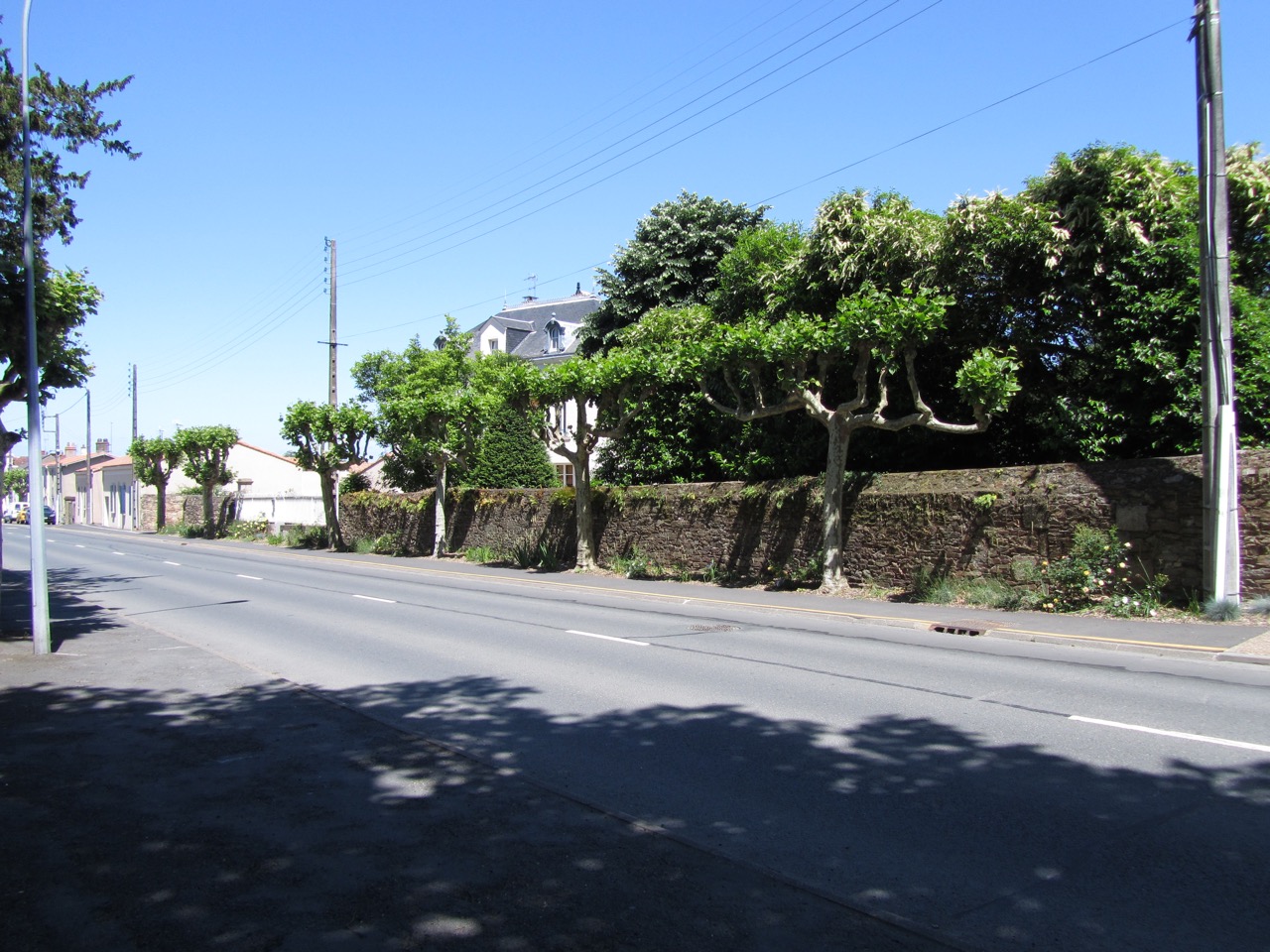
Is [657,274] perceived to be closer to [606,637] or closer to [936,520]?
[936,520]

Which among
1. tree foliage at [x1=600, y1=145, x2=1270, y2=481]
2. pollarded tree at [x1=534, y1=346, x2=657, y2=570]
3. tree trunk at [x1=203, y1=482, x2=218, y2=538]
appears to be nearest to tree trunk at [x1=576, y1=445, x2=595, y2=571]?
pollarded tree at [x1=534, y1=346, x2=657, y2=570]

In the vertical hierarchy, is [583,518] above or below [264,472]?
below

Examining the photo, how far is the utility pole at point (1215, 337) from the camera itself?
12.3 meters

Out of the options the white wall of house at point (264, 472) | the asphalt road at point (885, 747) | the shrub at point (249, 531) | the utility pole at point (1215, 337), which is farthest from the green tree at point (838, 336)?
the white wall of house at point (264, 472)

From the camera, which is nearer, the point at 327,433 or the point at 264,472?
the point at 327,433

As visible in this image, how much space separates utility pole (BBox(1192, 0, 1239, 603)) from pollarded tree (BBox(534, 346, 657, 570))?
38.4 feet

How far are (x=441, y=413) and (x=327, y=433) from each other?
838 cm

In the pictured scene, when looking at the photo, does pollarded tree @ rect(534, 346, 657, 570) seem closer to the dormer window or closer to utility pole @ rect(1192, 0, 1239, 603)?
utility pole @ rect(1192, 0, 1239, 603)

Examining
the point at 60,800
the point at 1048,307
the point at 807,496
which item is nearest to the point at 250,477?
the point at 807,496

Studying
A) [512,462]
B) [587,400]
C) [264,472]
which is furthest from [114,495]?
[587,400]

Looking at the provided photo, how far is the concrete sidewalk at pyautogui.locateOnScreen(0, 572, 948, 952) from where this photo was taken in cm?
393

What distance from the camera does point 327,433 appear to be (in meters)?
35.0

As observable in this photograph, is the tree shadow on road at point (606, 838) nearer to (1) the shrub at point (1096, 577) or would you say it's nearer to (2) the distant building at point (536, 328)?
(1) the shrub at point (1096, 577)

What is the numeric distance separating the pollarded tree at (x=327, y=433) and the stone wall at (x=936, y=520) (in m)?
11.1
